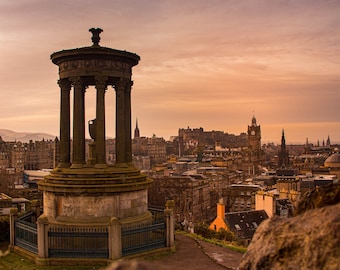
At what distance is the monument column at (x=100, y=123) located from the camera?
61.9 ft

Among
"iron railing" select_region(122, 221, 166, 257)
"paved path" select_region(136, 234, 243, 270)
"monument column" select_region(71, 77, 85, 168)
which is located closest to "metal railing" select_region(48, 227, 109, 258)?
"iron railing" select_region(122, 221, 166, 257)

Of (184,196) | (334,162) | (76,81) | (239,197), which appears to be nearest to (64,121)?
(76,81)

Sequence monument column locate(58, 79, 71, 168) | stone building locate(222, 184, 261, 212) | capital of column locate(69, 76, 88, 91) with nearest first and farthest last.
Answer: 1. capital of column locate(69, 76, 88, 91)
2. monument column locate(58, 79, 71, 168)
3. stone building locate(222, 184, 261, 212)

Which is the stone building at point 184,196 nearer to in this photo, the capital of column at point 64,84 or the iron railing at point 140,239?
the capital of column at point 64,84

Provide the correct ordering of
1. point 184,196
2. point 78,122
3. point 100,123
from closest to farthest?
point 100,123
point 78,122
point 184,196

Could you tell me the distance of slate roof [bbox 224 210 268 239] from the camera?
158 feet

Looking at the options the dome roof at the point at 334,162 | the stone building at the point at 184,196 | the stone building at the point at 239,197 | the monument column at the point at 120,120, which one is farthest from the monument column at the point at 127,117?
the dome roof at the point at 334,162

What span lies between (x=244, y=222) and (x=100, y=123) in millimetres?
34203

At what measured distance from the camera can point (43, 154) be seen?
15250 centimetres

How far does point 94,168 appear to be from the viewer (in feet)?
61.2

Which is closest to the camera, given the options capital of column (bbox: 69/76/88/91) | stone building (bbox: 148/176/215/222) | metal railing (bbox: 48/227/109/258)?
metal railing (bbox: 48/227/109/258)

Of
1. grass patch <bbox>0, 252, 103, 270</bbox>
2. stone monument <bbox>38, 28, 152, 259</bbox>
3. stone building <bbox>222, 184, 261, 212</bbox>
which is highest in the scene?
stone monument <bbox>38, 28, 152, 259</bbox>

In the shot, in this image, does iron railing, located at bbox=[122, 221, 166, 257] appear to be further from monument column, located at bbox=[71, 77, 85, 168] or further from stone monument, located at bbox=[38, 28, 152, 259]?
monument column, located at bbox=[71, 77, 85, 168]

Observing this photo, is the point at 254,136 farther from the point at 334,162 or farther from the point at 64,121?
the point at 64,121
